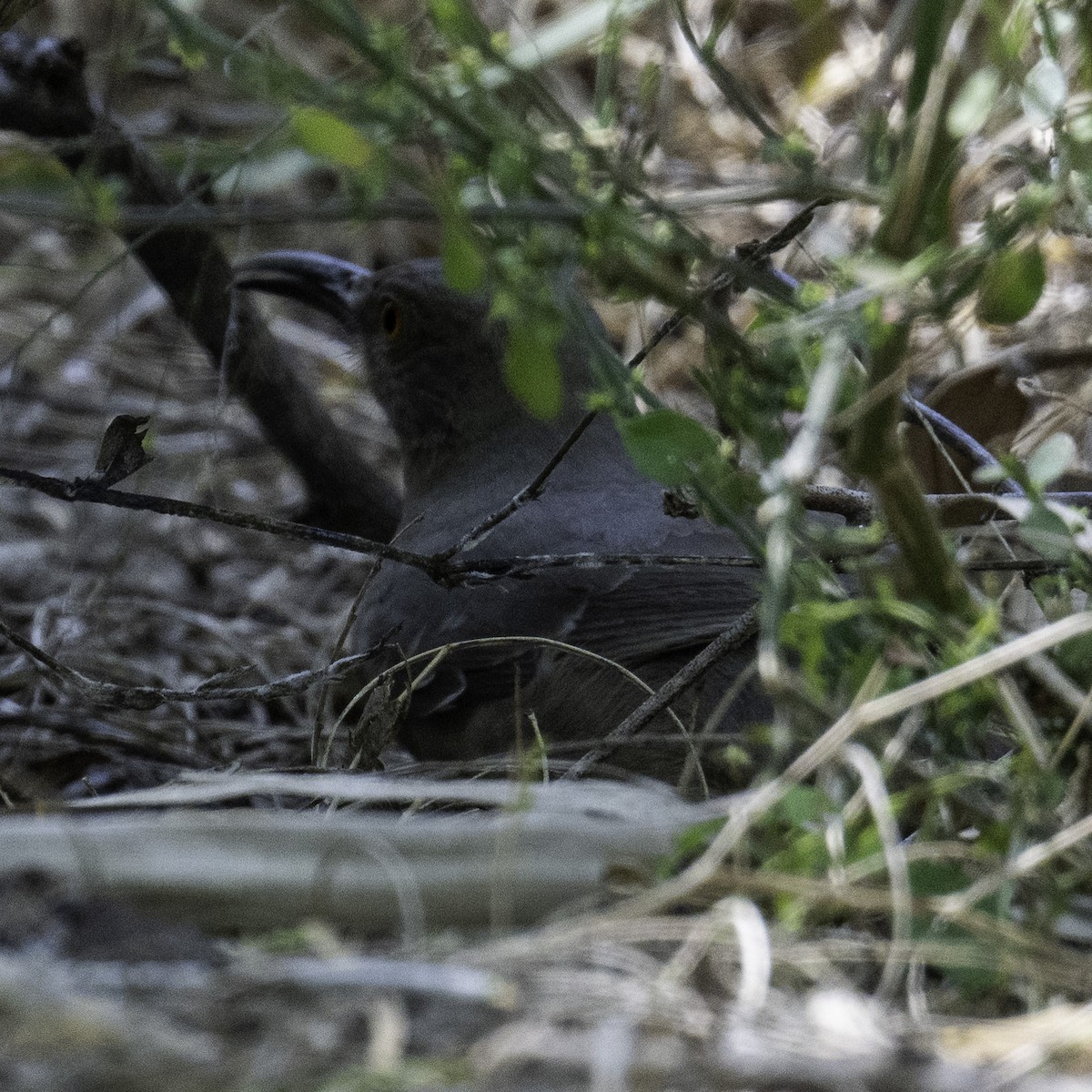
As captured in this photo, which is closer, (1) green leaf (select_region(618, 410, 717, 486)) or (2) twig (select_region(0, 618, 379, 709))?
(1) green leaf (select_region(618, 410, 717, 486))

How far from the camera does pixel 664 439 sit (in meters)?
1.94

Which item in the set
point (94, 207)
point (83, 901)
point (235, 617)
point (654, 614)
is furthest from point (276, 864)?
point (235, 617)

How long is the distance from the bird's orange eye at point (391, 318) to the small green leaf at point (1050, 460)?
2.84 metres

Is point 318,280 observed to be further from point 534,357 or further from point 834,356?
point 834,356

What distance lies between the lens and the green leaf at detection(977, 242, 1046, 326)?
1.82 metres

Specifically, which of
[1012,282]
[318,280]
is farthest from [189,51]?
[318,280]

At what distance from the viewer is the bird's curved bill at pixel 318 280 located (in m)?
4.62

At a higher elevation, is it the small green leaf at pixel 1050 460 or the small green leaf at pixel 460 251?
the small green leaf at pixel 460 251

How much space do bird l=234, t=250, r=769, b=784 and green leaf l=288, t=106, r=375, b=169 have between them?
1340 mm

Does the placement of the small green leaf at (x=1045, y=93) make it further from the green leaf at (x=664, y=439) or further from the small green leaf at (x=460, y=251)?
the small green leaf at (x=460, y=251)

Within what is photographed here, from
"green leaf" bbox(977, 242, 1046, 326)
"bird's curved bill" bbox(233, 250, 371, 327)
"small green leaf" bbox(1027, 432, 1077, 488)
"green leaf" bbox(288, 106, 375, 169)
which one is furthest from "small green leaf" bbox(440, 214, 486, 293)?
"bird's curved bill" bbox(233, 250, 371, 327)

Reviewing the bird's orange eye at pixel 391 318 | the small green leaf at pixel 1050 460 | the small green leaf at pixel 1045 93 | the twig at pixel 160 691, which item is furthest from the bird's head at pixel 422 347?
the small green leaf at pixel 1050 460

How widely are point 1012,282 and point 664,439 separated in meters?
0.46

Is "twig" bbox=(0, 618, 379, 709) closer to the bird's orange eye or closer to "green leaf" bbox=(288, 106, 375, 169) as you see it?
"green leaf" bbox=(288, 106, 375, 169)
